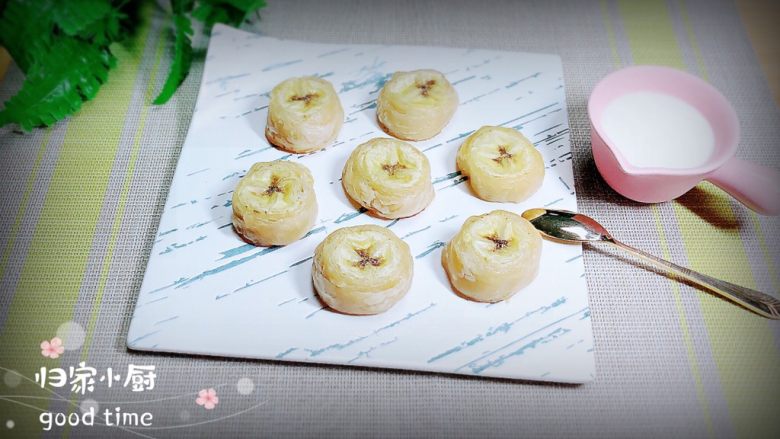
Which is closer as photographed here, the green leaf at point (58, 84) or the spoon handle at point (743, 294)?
the spoon handle at point (743, 294)

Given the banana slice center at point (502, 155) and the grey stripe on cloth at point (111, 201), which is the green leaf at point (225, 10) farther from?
the banana slice center at point (502, 155)

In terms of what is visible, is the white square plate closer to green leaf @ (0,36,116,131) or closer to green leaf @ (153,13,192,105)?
green leaf @ (153,13,192,105)

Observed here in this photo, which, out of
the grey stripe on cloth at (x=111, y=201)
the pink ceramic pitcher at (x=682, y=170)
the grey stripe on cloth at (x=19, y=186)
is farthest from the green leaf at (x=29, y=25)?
the pink ceramic pitcher at (x=682, y=170)

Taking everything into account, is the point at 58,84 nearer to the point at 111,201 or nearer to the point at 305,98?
the point at 111,201

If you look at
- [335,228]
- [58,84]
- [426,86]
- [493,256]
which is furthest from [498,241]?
[58,84]

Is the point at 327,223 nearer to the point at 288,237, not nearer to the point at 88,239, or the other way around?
the point at 288,237

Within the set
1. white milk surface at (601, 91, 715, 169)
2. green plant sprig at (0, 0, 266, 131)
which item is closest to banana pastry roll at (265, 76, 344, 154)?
green plant sprig at (0, 0, 266, 131)

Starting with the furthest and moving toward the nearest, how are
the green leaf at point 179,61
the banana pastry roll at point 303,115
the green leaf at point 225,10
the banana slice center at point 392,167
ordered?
the green leaf at point 225,10
the green leaf at point 179,61
the banana pastry roll at point 303,115
the banana slice center at point 392,167

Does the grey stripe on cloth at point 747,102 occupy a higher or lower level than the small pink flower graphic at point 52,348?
higher
